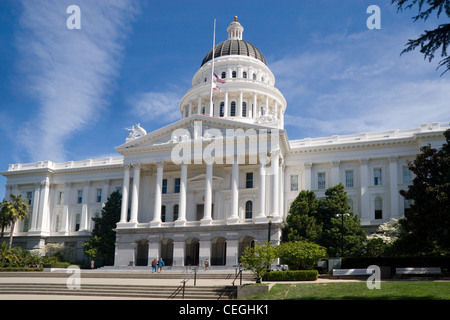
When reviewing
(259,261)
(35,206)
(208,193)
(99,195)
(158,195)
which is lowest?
(259,261)

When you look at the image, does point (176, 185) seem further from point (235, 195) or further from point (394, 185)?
point (394, 185)

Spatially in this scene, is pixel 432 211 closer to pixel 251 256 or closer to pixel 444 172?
pixel 444 172

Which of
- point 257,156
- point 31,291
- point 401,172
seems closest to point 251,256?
point 31,291

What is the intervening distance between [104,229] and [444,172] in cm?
3761

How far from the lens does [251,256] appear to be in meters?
28.7

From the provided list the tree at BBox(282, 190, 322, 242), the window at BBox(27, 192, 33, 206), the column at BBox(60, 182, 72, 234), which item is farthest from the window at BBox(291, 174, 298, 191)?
the window at BBox(27, 192, 33, 206)

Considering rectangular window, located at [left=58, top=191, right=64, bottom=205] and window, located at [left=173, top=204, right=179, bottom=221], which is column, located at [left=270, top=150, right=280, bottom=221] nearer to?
window, located at [left=173, top=204, right=179, bottom=221]

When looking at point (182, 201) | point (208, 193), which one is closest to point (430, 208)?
point (208, 193)

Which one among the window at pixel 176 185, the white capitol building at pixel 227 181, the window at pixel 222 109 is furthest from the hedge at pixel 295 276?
the window at pixel 222 109

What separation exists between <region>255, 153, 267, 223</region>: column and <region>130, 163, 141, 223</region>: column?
46.3 ft

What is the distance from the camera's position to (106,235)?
185 feet

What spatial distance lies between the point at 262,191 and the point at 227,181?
7.83 m

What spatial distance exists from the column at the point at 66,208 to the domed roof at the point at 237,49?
30.2m

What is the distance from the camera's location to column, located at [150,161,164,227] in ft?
171
